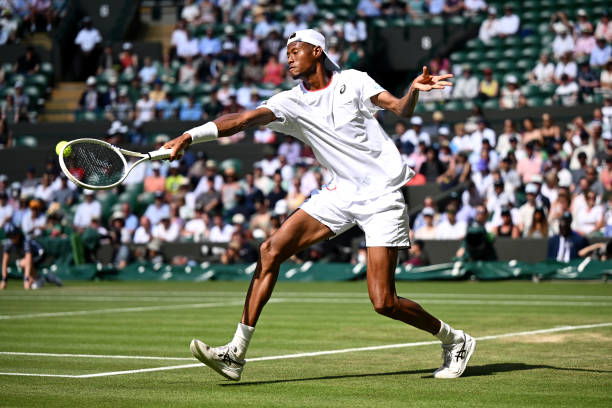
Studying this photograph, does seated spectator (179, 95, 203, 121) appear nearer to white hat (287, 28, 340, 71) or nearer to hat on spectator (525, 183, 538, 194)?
hat on spectator (525, 183, 538, 194)

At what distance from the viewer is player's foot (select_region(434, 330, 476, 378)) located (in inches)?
310

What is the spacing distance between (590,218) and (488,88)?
20.4 ft

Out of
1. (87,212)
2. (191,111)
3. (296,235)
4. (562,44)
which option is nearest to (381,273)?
(296,235)

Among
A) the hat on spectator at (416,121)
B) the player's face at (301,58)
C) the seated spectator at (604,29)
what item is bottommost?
the hat on spectator at (416,121)

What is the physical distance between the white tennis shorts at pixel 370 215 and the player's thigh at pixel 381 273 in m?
0.06

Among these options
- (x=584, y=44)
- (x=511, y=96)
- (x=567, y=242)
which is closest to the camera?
(x=567, y=242)

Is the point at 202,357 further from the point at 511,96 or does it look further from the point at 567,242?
the point at 511,96

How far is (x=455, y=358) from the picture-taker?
26.1 feet

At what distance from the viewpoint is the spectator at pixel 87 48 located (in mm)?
33625

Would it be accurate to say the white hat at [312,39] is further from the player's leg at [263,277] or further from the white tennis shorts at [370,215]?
the player's leg at [263,277]

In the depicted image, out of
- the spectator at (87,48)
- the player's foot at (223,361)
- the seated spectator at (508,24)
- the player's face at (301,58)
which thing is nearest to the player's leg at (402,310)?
the player's foot at (223,361)

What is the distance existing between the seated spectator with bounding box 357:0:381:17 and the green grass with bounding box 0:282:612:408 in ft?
46.7

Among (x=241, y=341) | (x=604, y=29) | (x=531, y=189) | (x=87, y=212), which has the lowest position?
(x=87, y=212)

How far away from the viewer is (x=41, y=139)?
30859 millimetres
